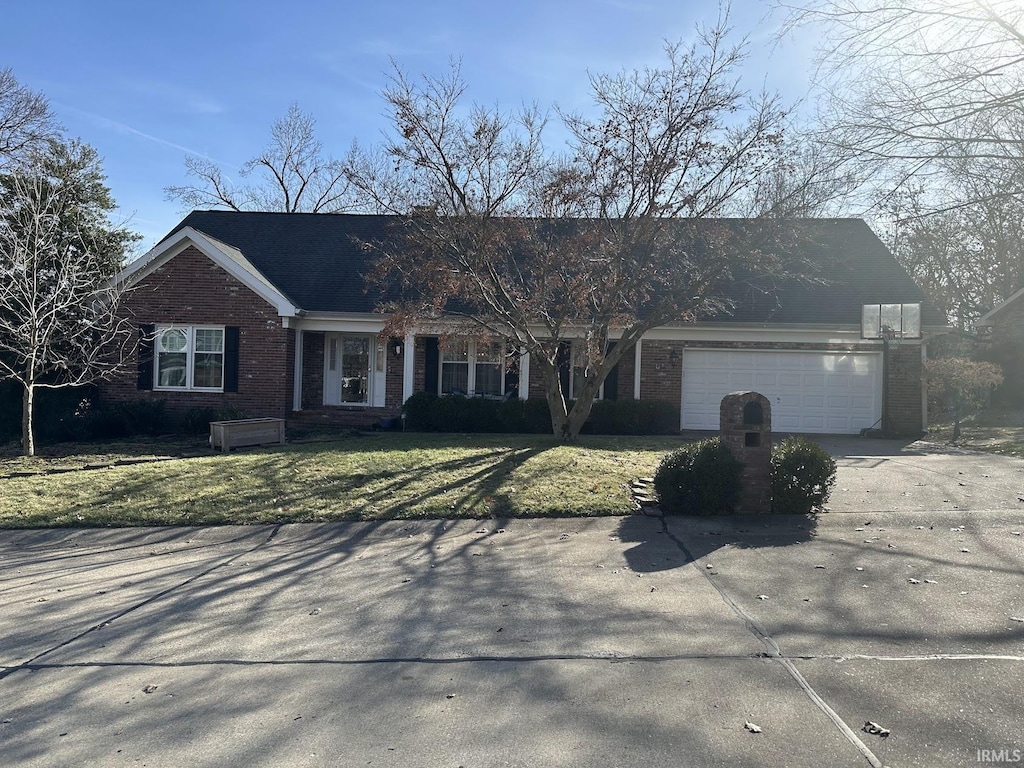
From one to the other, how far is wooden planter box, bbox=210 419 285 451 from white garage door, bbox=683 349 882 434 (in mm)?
9423

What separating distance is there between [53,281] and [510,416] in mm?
9410

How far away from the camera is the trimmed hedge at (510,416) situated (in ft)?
56.5

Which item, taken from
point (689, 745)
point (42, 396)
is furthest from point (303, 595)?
point (42, 396)

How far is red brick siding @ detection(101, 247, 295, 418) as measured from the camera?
57.1 feet

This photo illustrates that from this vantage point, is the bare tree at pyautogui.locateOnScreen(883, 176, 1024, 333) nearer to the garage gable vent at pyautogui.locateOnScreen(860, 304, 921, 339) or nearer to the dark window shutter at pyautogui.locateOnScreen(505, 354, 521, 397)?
the garage gable vent at pyautogui.locateOnScreen(860, 304, 921, 339)

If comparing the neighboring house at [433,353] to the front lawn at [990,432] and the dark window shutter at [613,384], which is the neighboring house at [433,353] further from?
the front lawn at [990,432]

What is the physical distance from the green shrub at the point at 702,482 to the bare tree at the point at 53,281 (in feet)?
34.5

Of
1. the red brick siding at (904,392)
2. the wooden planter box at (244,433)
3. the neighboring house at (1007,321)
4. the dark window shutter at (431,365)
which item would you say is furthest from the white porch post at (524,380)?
the neighboring house at (1007,321)

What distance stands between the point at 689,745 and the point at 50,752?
3.12 m

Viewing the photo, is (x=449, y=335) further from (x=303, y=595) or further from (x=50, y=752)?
(x=50, y=752)

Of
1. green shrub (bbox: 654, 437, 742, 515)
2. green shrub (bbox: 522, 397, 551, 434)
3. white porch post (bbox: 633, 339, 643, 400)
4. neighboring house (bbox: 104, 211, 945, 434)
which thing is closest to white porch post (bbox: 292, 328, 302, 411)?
neighboring house (bbox: 104, 211, 945, 434)

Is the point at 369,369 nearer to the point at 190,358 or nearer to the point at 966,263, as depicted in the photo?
the point at 190,358

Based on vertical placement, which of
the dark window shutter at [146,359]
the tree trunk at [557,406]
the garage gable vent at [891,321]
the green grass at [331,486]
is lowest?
the green grass at [331,486]

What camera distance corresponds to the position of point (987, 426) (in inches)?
840
